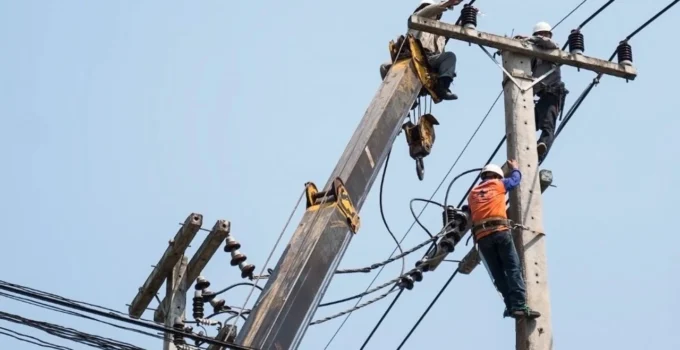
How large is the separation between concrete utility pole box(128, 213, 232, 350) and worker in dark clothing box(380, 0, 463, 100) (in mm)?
2389

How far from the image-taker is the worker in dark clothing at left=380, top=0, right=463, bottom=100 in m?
14.4

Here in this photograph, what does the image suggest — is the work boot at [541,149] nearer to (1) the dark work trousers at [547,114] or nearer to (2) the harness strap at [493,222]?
(1) the dark work trousers at [547,114]

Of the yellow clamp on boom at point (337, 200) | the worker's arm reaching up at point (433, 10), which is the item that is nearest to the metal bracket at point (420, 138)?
the worker's arm reaching up at point (433, 10)

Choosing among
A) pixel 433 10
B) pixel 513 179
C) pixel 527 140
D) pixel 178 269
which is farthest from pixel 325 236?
pixel 178 269

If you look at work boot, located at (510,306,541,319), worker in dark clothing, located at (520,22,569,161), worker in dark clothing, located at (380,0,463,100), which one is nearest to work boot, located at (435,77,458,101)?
worker in dark clothing, located at (380,0,463,100)

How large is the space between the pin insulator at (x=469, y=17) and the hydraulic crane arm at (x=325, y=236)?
81 cm

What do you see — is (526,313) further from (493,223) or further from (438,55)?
(438,55)

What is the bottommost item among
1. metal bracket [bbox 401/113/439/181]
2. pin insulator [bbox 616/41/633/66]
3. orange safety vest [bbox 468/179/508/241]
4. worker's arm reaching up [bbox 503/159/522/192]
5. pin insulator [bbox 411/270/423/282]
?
orange safety vest [bbox 468/179/508/241]

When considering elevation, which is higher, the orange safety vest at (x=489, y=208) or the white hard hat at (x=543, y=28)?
the white hard hat at (x=543, y=28)

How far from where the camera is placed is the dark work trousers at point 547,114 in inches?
591

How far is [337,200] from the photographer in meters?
12.7

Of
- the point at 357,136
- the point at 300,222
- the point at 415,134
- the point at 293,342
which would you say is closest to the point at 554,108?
the point at 415,134

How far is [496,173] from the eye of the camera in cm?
1324

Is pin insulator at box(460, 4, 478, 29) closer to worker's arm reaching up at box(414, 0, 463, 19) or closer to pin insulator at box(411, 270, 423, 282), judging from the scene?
worker's arm reaching up at box(414, 0, 463, 19)
